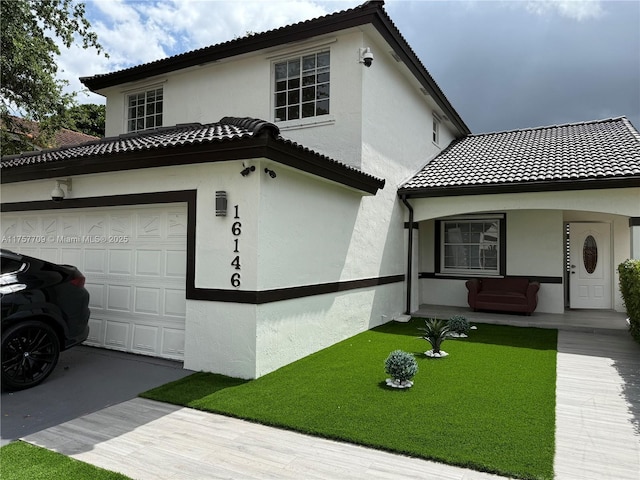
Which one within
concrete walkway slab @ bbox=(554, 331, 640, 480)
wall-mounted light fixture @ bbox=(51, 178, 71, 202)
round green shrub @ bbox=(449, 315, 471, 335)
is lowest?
concrete walkway slab @ bbox=(554, 331, 640, 480)

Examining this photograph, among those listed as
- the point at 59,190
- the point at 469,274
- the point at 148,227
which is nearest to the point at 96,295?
the point at 148,227

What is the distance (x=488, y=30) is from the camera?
17.8 metres

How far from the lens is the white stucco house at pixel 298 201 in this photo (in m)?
5.77

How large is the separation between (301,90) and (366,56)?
1666 mm

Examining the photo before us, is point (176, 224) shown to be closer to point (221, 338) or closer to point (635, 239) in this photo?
point (221, 338)

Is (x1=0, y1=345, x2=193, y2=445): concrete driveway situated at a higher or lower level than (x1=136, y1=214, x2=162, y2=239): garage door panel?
lower

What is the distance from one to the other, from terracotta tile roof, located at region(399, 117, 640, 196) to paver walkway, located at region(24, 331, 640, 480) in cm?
550

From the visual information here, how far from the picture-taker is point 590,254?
38.5 feet

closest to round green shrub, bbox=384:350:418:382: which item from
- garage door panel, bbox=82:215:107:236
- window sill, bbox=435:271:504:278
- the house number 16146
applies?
the house number 16146

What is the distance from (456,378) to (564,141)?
9861mm

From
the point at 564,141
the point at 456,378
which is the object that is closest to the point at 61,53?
the point at 456,378

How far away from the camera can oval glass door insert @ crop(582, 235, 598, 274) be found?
11.7 metres

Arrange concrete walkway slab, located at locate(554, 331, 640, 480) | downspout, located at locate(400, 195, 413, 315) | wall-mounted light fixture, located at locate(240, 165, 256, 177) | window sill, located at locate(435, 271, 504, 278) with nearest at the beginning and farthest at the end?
concrete walkway slab, located at locate(554, 331, 640, 480), wall-mounted light fixture, located at locate(240, 165, 256, 177), downspout, located at locate(400, 195, 413, 315), window sill, located at locate(435, 271, 504, 278)

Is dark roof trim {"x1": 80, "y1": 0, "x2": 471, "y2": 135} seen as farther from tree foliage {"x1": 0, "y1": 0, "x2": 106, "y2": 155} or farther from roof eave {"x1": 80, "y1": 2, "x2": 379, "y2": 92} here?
tree foliage {"x1": 0, "y1": 0, "x2": 106, "y2": 155}
